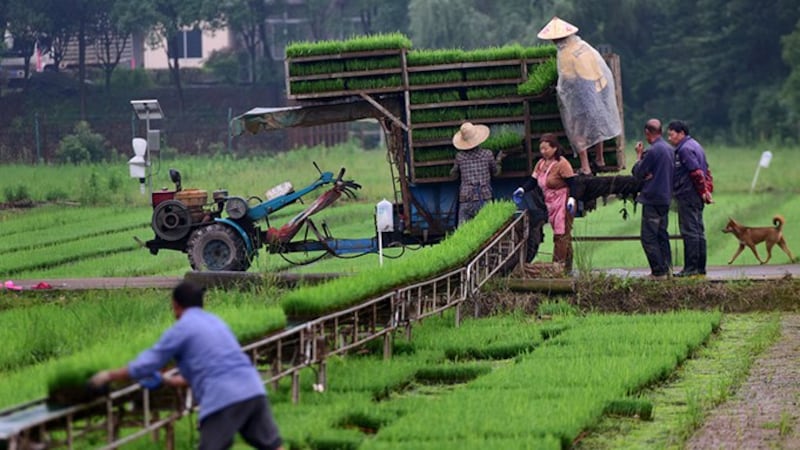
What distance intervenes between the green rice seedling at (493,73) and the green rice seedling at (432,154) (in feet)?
2.82

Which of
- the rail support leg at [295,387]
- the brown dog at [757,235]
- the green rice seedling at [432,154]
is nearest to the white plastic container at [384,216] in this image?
the green rice seedling at [432,154]

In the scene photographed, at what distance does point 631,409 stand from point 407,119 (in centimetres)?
846

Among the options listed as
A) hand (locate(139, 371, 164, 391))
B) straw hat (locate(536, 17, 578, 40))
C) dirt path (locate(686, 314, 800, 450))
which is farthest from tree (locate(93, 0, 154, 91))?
hand (locate(139, 371, 164, 391))

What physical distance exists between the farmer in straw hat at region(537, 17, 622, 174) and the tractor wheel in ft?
13.1

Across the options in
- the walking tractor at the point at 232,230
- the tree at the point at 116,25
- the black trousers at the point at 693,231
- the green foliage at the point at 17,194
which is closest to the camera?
the black trousers at the point at 693,231

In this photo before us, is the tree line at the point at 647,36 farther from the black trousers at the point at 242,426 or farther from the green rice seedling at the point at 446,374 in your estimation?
the black trousers at the point at 242,426

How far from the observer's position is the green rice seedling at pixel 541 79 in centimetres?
1938

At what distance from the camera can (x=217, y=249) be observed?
2014 centimetres

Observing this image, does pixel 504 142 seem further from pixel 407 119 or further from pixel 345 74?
pixel 345 74

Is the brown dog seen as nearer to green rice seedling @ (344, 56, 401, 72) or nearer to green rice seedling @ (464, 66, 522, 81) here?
green rice seedling @ (464, 66, 522, 81)

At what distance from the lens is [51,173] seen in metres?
42.8

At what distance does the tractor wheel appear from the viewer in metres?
20.0

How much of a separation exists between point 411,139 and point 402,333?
4.63 meters

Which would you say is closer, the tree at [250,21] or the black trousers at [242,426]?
the black trousers at [242,426]
